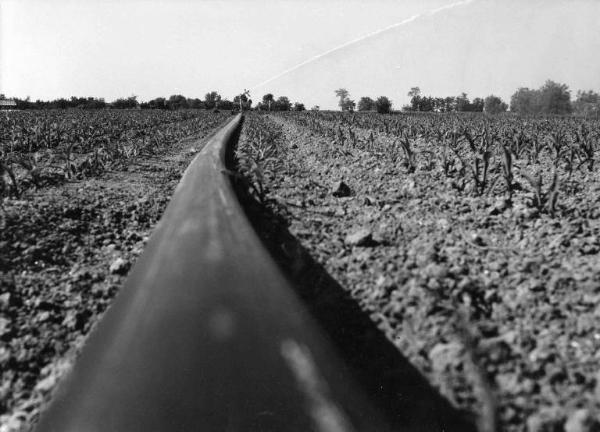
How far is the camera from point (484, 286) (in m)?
1.93

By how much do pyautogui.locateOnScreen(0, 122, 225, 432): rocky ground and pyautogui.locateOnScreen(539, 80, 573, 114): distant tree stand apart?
9063 centimetres

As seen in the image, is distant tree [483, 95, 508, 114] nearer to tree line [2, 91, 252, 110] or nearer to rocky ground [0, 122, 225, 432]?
tree line [2, 91, 252, 110]

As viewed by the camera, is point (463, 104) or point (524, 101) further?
point (463, 104)

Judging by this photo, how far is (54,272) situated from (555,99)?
94.2m

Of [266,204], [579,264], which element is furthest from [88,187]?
[579,264]

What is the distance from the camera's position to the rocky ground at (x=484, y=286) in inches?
49.4

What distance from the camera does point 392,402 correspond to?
4.42ft

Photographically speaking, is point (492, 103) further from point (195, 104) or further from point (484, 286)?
point (484, 286)

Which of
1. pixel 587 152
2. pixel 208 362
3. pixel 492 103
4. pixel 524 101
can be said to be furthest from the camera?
pixel 492 103

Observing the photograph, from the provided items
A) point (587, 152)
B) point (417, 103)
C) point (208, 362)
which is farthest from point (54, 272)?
point (417, 103)

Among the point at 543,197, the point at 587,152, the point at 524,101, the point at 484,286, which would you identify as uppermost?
the point at 524,101

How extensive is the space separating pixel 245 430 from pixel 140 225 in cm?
284

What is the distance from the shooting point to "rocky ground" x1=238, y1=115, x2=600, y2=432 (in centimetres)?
126

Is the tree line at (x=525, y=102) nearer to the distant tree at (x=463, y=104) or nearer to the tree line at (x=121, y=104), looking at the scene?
the distant tree at (x=463, y=104)
